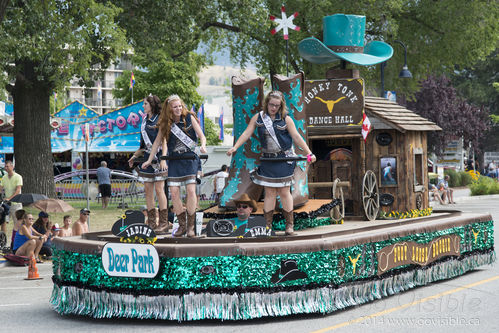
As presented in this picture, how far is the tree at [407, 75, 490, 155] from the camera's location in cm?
5719

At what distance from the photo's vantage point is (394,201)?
13203mm

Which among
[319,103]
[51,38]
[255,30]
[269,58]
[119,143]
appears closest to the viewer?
[319,103]

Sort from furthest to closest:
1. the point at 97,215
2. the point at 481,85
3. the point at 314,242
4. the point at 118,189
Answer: the point at 481,85 < the point at 118,189 < the point at 97,215 < the point at 314,242

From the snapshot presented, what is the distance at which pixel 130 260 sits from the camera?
28.3 ft

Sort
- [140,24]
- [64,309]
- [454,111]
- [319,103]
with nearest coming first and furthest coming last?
[64,309]
[319,103]
[140,24]
[454,111]

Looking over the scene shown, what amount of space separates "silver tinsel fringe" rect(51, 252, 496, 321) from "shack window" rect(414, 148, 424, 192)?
14.5 ft

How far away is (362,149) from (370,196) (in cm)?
Answer: 86

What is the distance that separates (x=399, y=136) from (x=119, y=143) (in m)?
25.7

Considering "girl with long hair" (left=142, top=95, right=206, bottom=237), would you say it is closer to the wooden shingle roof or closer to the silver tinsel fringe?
the silver tinsel fringe

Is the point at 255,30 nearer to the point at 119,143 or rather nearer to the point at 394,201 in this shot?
the point at 119,143

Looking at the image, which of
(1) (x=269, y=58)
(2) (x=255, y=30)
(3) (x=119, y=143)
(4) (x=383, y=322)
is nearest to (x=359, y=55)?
(4) (x=383, y=322)

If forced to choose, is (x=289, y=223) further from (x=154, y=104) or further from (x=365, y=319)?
(x=154, y=104)

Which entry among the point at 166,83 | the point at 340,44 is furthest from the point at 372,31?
the point at 166,83

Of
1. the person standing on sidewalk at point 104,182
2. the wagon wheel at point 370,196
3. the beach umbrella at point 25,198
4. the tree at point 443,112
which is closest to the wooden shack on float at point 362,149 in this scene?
the wagon wheel at point 370,196
